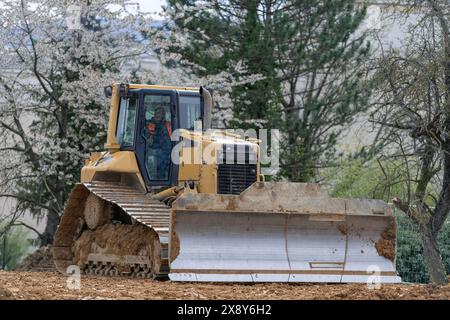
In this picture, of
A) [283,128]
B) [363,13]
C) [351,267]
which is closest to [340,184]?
[283,128]

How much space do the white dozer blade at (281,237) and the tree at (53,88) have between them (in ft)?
36.5

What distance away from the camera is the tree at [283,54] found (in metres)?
24.8

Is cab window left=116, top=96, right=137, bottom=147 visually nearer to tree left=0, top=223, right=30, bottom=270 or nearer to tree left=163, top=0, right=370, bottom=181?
tree left=163, top=0, right=370, bottom=181

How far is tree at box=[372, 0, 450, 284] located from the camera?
13.5 metres

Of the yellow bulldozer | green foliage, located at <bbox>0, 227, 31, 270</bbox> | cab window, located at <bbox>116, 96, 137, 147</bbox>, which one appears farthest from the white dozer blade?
green foliage, located at <bbox>0, 227, 31, 270</bbox>

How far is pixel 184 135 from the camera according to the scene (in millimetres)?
14633

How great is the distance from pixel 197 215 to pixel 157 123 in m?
3.17

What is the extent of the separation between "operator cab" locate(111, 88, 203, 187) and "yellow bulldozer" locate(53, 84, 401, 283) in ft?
0.05

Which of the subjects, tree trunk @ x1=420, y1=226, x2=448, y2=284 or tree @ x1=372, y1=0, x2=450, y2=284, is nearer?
tree @ x1=372, y1=0, x2=450, y2=284

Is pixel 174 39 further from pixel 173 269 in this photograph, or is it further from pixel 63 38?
pixel 173 269

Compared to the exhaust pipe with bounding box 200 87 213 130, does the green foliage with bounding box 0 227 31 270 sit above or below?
below

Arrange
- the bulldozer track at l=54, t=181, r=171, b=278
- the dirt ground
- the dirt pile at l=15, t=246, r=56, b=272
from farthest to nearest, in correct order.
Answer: the dirt pile at l=15, t=246, r=56, b=272 < the bulldozer track at l=54, t=181, r=171, b=278 < the dirt ground

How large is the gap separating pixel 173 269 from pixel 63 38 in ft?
44.1

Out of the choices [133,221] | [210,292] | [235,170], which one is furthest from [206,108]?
[210,292]
